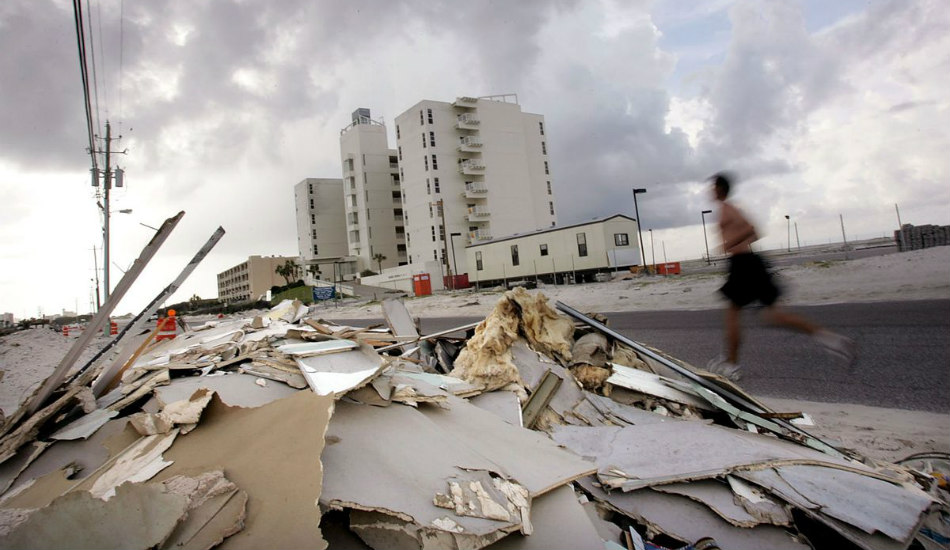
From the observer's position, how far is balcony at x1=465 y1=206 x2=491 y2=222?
5500cm

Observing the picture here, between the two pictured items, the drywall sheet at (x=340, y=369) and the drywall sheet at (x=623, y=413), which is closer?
the drywall sheet at (x=340, y=369)

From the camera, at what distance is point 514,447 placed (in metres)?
2.92

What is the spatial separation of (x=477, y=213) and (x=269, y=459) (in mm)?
53498

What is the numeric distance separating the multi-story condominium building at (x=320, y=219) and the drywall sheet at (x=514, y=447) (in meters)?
73.8

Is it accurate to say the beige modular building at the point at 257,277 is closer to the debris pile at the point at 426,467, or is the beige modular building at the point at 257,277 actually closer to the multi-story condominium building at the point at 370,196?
the multi-story condominium building at the point at 370,196

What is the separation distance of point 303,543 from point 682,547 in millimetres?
1768

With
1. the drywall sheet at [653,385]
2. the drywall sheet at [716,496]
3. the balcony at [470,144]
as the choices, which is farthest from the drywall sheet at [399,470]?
the balcony at [470,144]

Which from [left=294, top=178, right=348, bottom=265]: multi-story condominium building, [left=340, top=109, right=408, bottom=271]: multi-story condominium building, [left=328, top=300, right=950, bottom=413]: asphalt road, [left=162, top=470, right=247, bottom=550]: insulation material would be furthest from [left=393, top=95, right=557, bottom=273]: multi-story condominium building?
[left=162, top=470, right=247, bottom=550]: insulation material

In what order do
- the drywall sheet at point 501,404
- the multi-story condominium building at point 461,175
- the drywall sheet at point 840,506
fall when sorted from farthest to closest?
the multi-story condominium building at point 461,175 → the drywall sheet at point 501,404 → the drywall sheet at point 840,506

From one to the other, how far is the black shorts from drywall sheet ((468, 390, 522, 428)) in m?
2.38

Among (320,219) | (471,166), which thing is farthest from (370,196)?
(471,166)

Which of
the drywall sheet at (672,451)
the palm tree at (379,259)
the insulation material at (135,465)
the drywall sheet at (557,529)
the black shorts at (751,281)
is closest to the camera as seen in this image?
the drywall sheet at (557,529)

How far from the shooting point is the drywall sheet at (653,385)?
397 centimetres

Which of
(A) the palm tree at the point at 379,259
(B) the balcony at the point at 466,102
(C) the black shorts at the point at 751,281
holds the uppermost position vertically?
(B) the balcony at the point at 466,102
